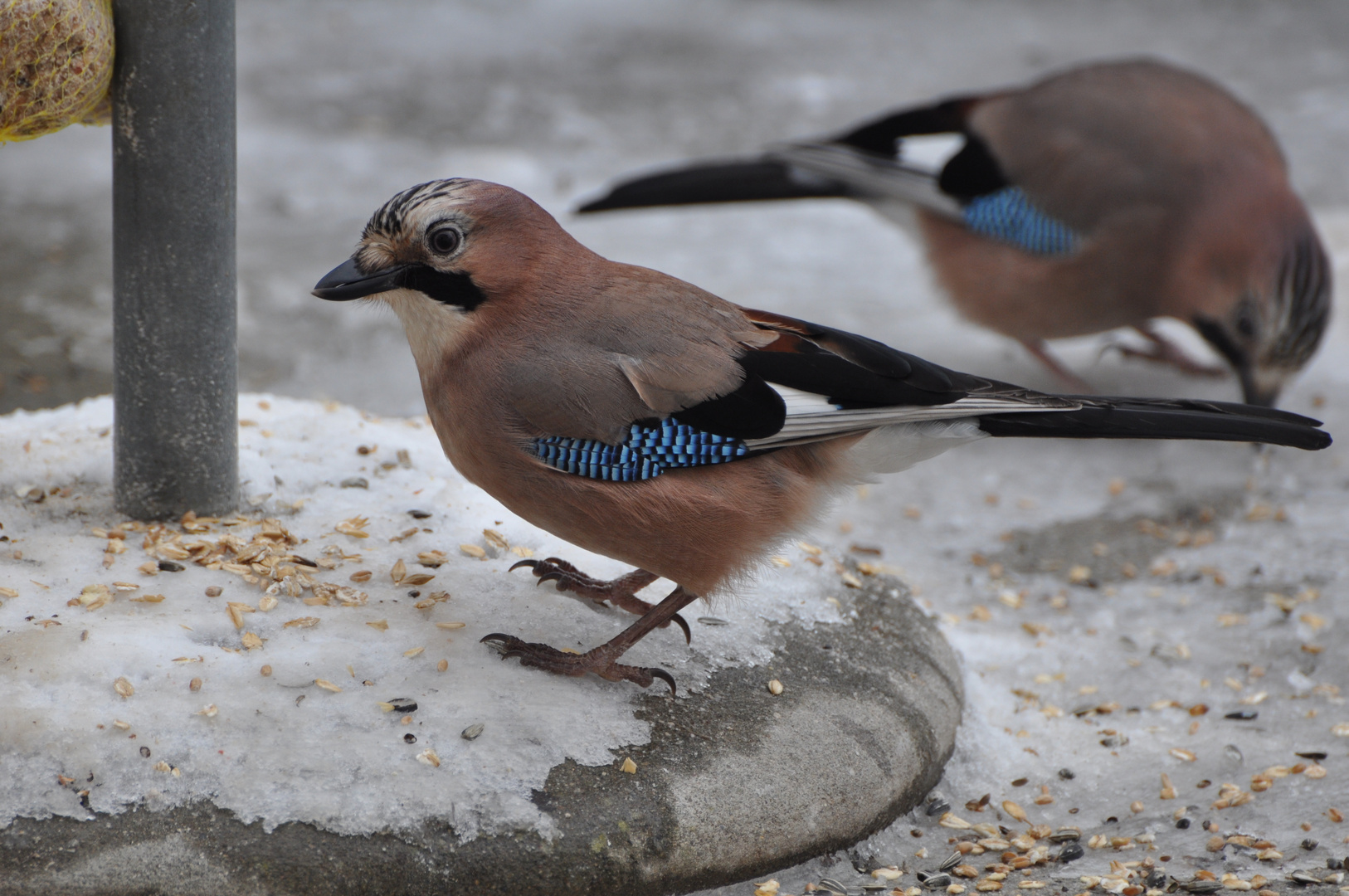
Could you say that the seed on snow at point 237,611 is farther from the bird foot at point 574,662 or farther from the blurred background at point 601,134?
the blurred background at point 601,134

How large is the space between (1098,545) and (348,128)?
6013mm

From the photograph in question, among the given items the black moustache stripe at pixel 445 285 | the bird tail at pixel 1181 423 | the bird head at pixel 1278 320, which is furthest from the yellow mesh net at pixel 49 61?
the bird head at pixel 1278 320

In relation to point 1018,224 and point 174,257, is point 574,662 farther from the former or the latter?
point 1018,224

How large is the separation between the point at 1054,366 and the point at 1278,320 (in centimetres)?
107

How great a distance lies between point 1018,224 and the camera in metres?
5.87

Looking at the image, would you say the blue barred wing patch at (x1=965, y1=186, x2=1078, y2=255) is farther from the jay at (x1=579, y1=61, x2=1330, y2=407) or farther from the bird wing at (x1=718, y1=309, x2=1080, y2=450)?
the bird wing at (x1=718, y1=309, x2=1080, y2=450)

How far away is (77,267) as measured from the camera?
6688mm

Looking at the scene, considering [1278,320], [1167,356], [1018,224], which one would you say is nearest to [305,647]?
[1018,224]

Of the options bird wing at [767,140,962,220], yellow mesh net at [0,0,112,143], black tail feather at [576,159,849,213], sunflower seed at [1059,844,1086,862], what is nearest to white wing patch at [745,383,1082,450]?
sunflower seed at [1059,844,1086,862]

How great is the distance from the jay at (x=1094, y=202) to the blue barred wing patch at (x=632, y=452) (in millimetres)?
3285

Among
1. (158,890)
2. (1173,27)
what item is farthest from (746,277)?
(1173,27)

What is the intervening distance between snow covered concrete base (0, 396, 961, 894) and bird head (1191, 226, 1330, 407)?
8.38ft

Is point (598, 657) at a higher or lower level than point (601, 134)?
higher

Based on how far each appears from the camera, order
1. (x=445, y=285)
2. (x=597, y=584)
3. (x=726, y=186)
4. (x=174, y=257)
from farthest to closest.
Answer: (x=726, y=186)
(x=597, y=584)
(x=174, y=257)
(x=445, y=285)
